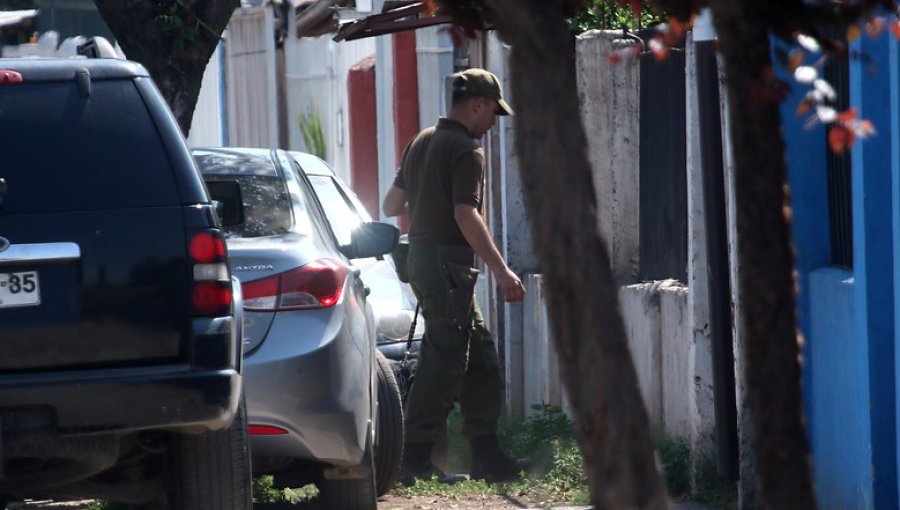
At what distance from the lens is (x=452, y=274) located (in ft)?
24.6

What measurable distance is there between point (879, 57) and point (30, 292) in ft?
8.95

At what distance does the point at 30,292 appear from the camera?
454 cm

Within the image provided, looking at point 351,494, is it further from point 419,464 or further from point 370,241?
point 419,464

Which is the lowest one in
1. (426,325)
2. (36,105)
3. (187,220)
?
(426,325)

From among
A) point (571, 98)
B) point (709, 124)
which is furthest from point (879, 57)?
point (571, 98)

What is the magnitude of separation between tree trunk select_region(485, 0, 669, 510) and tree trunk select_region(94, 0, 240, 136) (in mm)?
6334

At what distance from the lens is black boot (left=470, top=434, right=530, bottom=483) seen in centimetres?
771

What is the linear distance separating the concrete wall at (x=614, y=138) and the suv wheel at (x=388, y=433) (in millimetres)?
1720

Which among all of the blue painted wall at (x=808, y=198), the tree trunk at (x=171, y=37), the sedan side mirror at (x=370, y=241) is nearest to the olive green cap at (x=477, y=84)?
the sedan side mirror at (x=370, y=241)

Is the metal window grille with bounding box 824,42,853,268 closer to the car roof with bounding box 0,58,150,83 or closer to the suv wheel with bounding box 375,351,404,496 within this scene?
the suv wheel with bounding box 375,351,404,496

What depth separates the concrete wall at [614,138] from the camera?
8.25 m

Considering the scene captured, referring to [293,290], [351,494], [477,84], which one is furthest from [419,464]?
[293,290]

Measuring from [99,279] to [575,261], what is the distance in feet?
8.57

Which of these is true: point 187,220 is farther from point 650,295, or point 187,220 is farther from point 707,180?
point 650,295
